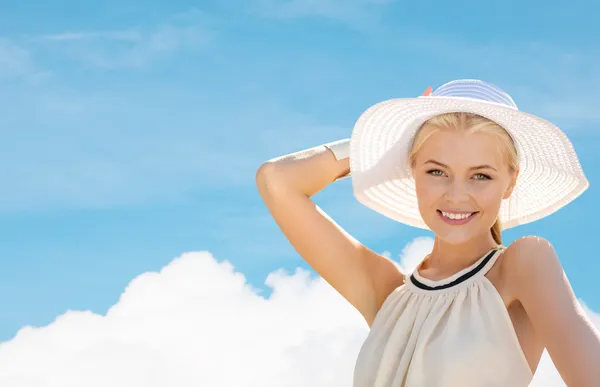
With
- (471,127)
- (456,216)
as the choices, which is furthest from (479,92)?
(456,216)

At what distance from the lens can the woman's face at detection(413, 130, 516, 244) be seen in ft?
12.4

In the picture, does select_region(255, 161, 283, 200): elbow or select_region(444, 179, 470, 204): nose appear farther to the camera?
select_region(255, 161, 283, 200): elbow

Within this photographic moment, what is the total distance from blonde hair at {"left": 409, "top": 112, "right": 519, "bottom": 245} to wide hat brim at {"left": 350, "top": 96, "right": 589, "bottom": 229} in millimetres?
29

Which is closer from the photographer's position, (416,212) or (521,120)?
(521,120)

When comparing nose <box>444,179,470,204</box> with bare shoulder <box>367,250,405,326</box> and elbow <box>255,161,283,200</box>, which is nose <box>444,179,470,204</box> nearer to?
bare shoulder <box>367,250,405,326</box>

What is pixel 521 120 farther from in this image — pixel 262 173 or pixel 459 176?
pixel 262 173

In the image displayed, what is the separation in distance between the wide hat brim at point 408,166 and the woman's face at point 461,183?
0.47 ft

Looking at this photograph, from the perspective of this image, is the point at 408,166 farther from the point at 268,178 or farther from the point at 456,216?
the point at 268,178

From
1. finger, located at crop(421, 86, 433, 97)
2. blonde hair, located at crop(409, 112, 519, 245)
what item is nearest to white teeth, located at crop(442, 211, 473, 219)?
blonde hair, located at crop(409, 112, 519, 245)

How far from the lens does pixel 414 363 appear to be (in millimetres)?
3746

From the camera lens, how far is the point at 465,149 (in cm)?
378

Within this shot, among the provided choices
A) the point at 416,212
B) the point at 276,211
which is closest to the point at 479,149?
the point at 416,212

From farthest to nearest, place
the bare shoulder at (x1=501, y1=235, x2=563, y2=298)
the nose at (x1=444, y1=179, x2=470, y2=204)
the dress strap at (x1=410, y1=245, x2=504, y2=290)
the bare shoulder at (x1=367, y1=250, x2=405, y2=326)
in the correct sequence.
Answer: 1. the bare shoulder at (x1=367, y1=250, x2=405, y2=326)
2. the dress strap at (x1=410, y1=245, x2=504, y2=290)
3. the nose at (x1=444, y1=179, x2=470, y2=204)
4. the bare shoulder at (x1=501, y1=235, x2=563, y2=298)

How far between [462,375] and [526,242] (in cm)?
60
